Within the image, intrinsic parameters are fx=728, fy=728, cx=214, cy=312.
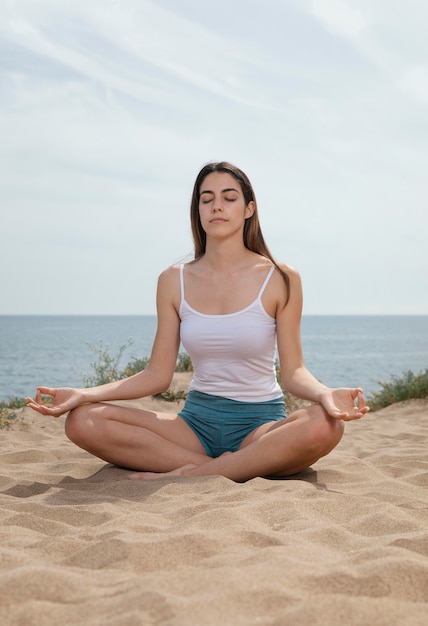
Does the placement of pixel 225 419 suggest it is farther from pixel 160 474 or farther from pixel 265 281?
pixel 265 281

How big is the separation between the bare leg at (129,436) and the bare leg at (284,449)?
0.56 feet

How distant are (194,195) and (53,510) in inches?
84.9

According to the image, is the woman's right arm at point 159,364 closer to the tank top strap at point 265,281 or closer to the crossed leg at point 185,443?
the crossed leg at point 185,443

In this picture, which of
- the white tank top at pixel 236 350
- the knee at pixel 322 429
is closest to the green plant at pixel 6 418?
the white tank top at pixel 236 350

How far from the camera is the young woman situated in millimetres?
4062

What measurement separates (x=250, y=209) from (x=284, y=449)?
1518 mm

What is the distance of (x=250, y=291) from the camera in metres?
4.34

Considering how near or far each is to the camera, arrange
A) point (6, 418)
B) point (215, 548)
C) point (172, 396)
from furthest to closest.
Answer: point (172, 396)
point (6, 418)
point (215, 548)

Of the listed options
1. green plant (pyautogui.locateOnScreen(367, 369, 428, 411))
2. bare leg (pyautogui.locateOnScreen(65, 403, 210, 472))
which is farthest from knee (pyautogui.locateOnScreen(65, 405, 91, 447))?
green plant (pyautogui.locateOnScreen(367, 369, 428, 411))

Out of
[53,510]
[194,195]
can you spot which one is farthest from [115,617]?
[194,195]

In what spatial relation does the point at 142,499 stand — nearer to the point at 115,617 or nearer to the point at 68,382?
the point at 115,617

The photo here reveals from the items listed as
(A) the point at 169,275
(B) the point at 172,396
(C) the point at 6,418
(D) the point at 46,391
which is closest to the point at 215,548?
(D) the point at 46,391

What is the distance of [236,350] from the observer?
4.20 metres

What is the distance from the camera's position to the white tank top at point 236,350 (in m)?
4.20
